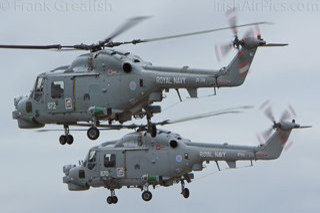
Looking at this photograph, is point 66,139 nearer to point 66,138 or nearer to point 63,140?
point 66,138

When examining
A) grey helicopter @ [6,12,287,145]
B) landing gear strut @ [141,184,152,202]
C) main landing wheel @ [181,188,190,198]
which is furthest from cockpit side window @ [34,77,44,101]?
main landing wheel @ [181,188,190,198]

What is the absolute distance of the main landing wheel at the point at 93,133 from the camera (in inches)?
2276

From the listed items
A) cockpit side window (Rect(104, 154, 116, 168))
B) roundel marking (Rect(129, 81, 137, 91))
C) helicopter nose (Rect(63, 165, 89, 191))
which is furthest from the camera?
helicopter nose (Rect(63, 165, 89, 191))

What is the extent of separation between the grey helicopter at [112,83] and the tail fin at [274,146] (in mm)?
12519

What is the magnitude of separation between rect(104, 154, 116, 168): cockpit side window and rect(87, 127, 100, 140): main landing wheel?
A: 16.1m

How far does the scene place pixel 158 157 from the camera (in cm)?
7294

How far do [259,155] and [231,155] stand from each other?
1.71 meters

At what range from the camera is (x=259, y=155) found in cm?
7081

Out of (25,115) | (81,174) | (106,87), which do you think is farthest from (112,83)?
(81,174)

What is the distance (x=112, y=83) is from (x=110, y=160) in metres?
17.0

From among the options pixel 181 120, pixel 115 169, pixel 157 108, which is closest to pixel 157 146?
pixel 115 169

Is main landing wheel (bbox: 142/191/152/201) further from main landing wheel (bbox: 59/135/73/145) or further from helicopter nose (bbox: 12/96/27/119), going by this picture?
helicopter nose (bbox: 12/96/27/119)

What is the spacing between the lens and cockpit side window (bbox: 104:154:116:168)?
73.9m

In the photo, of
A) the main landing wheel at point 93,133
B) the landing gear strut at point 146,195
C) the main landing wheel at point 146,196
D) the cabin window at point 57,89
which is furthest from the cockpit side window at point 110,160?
the main landing wheel at point 93,133
